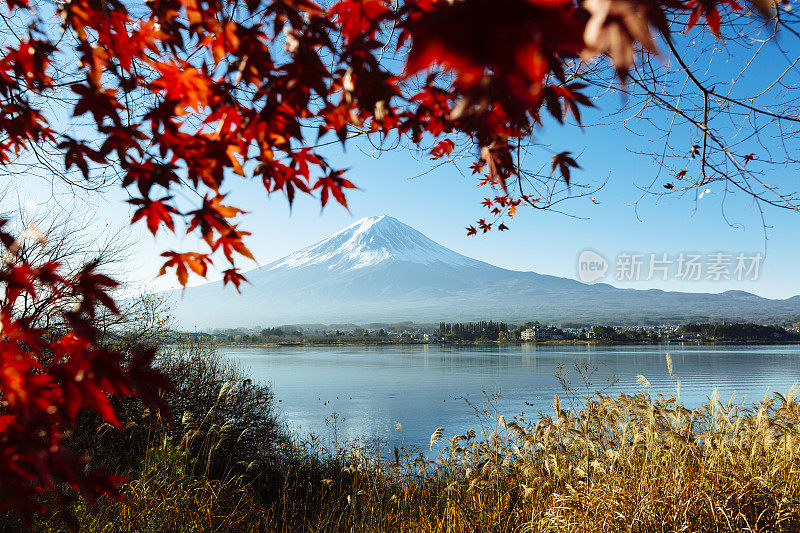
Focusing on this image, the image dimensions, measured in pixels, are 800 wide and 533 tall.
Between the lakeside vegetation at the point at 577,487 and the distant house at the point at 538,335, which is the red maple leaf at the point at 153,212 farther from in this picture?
the distant house at the point at 538,335

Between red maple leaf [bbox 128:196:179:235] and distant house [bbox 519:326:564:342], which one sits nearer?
red maple leaf [bbox 128:196:179:235]

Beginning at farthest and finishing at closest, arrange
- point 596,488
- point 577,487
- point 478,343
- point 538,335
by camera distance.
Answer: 1. point 478,343
2. point 538,335
3. point 577,487
4. point 596,488

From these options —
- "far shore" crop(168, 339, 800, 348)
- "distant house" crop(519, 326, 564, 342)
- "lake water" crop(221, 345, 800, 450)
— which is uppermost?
"lake water" crop(221, 345, 800, 450)

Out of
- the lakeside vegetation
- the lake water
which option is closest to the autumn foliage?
the lakeside vegetation

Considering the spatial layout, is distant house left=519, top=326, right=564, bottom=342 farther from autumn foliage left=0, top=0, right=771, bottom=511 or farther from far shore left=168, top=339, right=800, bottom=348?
autumn foliage left=0, top=0, right=771, bottom=511

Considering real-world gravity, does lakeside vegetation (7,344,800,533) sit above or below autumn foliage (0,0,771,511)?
below

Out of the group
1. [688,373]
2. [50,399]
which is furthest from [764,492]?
[688,373]

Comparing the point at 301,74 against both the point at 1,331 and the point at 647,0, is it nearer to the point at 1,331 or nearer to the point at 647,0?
the point at 647,0

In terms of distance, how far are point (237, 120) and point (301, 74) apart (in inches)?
16.1

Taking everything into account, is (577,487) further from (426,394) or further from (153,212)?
(426,394)

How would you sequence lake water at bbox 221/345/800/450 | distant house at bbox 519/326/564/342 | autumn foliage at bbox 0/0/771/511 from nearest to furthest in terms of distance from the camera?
autumn foliage at bbox 0/0/771/511
lake water at bbox 221/345/800/450
distant house at bbox 519/326/564/342

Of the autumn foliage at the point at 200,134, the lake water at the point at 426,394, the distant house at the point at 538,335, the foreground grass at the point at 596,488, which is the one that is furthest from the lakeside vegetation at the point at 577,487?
the distant house at the point at 538,335

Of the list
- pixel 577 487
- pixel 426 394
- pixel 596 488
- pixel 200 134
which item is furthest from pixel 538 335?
pixel 200 134

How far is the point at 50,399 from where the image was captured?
1449 millimetres
